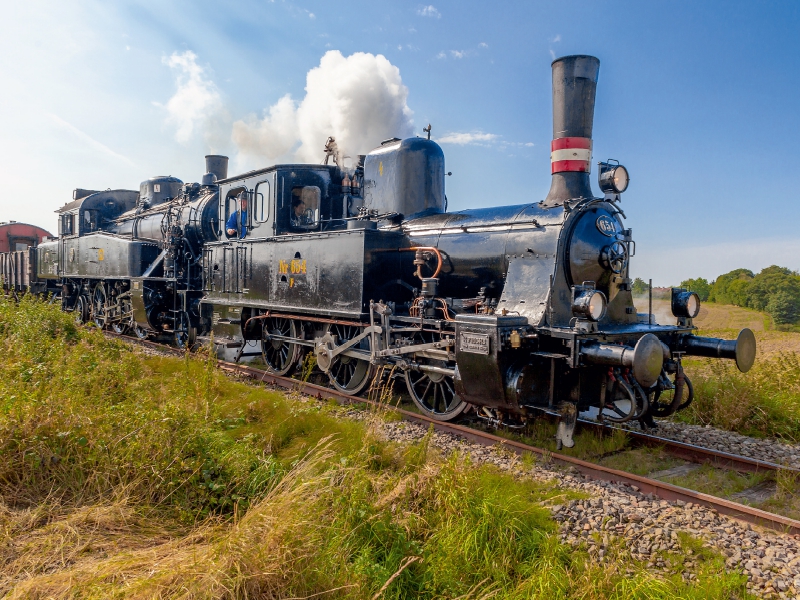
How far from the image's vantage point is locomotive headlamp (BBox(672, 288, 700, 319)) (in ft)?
21.0

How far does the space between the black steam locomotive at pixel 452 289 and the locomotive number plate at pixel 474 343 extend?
0.06 feet

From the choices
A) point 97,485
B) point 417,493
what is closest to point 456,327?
point 417,493

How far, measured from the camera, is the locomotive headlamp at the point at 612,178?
20.3ft

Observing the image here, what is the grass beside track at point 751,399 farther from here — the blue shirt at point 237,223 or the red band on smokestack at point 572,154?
the blue shirt at point 237,223

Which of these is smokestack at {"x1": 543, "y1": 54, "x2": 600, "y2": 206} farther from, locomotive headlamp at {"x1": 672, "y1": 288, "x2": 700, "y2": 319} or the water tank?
the water tank

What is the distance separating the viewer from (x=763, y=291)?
17.0 m

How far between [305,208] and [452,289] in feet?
10.1

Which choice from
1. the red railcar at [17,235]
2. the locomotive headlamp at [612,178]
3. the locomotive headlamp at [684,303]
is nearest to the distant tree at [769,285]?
the locomotive headlamp at [684,303]

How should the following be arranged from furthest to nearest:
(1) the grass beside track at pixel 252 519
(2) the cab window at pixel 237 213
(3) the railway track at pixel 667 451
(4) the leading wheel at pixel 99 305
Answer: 1. (4) the leading wheel at pixel 99 305
2. (2) the cab window at pixel 237 213
3. (3) the railway track at pixel 667 451
4. (1) the grass beside track at pixel 252 519

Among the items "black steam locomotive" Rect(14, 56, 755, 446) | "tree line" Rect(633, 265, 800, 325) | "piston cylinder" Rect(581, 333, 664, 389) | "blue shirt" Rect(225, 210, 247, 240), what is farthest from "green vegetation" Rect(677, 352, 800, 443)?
"blue shirt" Rect(225, 210, 247, 240)

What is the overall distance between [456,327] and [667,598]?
9.90ft

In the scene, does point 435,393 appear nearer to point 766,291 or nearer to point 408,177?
point 408,177

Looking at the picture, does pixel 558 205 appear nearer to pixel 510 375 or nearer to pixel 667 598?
pixel 510 375

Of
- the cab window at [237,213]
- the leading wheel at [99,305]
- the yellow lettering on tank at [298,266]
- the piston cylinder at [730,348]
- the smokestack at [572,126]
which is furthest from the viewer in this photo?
the leading wheel at [99,305]
